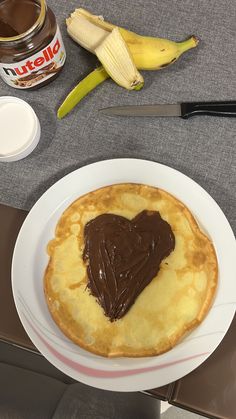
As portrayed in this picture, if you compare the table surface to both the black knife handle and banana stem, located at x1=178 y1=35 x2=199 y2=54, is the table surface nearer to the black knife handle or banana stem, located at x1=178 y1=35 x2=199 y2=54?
the black knife handle

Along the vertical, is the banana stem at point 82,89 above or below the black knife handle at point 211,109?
above

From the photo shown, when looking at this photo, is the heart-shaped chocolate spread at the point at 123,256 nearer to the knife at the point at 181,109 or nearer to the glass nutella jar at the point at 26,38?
the knife at the point at 181,109

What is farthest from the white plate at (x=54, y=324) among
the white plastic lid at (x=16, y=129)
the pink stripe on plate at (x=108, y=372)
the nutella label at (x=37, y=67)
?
the nutella label at (x=37, y=67)

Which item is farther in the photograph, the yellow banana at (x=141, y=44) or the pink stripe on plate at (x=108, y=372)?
the yellow banana at (x=141, y=44)

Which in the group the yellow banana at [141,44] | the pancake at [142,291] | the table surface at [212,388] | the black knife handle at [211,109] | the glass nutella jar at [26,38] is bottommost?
the table surface at [212,388]

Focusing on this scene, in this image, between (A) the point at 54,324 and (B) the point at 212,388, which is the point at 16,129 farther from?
(B) the point at 212,388

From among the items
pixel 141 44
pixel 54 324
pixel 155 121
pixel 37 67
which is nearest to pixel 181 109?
pixel 155 121
